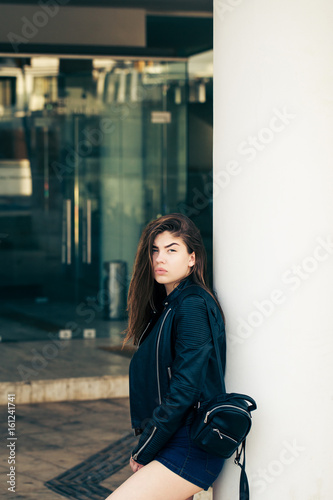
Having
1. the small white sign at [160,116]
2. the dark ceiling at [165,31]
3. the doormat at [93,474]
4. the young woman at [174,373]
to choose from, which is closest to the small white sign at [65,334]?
the small white sign at [160,116]

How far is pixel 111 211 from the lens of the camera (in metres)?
9.04

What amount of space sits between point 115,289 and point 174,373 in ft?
21.5

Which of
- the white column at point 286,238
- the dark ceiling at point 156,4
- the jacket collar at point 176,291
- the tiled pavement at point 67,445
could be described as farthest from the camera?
the dark ceiling at point 156,4

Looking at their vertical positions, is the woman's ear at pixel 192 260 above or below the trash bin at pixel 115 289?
above

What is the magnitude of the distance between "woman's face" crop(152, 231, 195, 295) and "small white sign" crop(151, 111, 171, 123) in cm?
648

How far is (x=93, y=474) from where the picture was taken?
4.35m

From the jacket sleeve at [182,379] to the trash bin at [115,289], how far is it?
6.39 m

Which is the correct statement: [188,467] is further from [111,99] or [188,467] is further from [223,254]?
[111,99]

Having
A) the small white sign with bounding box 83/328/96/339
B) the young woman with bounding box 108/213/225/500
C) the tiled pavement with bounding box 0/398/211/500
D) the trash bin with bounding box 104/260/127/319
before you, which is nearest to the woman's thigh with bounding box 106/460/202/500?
the young woman with bounding box 108/213/225/500

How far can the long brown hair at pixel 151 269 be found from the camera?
2.70 m

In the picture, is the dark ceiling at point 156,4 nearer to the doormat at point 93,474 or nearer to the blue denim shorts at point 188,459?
the doormat at point 93,474

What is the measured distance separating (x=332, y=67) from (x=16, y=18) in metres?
6.18

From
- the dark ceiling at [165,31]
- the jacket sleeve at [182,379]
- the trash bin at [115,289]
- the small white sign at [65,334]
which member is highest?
the dark ceiling at [165,31]

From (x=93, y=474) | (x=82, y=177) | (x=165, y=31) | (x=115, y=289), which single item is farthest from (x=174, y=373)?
(x=165, y=31)
